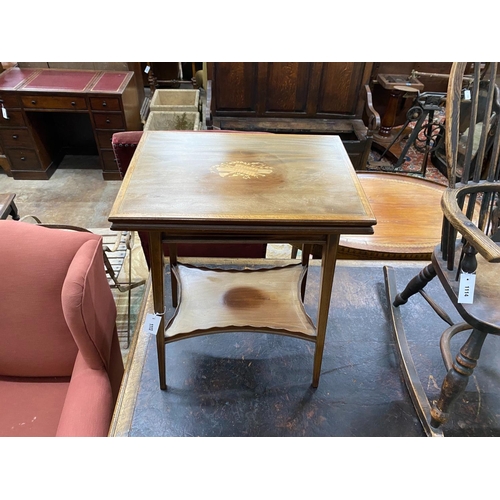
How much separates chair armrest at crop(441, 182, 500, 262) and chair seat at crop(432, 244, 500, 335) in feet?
0.65

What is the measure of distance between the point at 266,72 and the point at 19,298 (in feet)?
8.48

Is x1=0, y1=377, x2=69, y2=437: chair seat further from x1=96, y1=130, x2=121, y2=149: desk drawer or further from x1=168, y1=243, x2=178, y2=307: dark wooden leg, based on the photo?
x1=96, y1=130, x2=121, y2=149: desk drawer

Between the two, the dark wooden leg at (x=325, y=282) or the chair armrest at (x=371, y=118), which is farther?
the chair armrest at (x=371, y=118)

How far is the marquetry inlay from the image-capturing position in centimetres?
101

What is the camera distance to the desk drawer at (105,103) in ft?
10.3

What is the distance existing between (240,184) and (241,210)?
0.13 metres

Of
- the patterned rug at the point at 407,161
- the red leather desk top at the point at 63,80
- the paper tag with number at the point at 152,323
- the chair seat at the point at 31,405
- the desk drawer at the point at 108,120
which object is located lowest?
the patterned rug at the point at 407,161

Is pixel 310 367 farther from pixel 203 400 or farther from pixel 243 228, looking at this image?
pixel 243 228

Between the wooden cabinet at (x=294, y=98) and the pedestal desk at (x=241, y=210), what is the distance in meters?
1.96

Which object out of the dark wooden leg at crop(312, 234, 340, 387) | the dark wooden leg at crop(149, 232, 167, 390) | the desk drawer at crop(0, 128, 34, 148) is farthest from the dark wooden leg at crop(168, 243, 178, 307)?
the desk drawer at crop(0, 128, 34, 148)

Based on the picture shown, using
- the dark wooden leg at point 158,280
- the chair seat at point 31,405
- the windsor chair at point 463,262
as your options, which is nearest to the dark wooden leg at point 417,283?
the windsor chair at point 463,262

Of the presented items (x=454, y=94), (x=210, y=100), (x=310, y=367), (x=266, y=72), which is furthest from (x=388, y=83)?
(x=310, y=367)

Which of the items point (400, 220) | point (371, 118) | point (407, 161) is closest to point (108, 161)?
point (371, 118)

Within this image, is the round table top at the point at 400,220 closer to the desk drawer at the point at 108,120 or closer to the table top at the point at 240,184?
the table top at the point at 240,184
